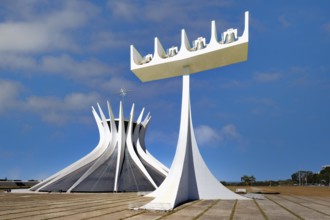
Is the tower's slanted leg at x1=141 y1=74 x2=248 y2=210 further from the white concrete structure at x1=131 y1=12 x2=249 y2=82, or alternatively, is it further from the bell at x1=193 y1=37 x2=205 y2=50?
the bell at x1=193 y1=37 x2=205 y2=50

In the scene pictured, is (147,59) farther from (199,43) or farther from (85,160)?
(85,160)

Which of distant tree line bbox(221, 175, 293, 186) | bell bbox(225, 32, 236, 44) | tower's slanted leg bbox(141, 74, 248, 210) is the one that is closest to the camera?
tower's slanted leg bbox(141, 74, 248, 210)

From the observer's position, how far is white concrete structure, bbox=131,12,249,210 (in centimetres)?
1282

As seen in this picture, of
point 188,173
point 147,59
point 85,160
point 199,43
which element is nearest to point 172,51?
point 147,59

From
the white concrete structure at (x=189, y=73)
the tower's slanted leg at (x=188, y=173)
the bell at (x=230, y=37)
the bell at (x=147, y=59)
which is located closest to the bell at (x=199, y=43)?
the white concrete structure at (x=189, y=73)

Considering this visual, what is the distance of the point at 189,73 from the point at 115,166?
1496 centimetres

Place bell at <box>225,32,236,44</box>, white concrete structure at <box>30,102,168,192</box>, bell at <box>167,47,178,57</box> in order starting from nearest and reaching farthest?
1. bell at <box>225,32,236,44</box>
2. bell at <box>167,47,178,57</box>
3. white concrete structure at <box>30,102,168,192</box>

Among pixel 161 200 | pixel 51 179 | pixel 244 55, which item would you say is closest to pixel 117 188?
pixel 51 179

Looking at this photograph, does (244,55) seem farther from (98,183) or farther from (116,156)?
(116,156)

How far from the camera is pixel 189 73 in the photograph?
14250 mm

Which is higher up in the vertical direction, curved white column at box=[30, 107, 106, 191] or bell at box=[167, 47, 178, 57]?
bell at box=[167, 47, 178, 57]

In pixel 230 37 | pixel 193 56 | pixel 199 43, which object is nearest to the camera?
pixel 230 37

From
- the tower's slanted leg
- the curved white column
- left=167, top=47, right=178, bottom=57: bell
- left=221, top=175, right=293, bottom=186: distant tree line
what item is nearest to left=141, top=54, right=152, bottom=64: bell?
left=167, top=47, right=178, bottom=57: bell

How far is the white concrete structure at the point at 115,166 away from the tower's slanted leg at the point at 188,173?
10.0 metres
